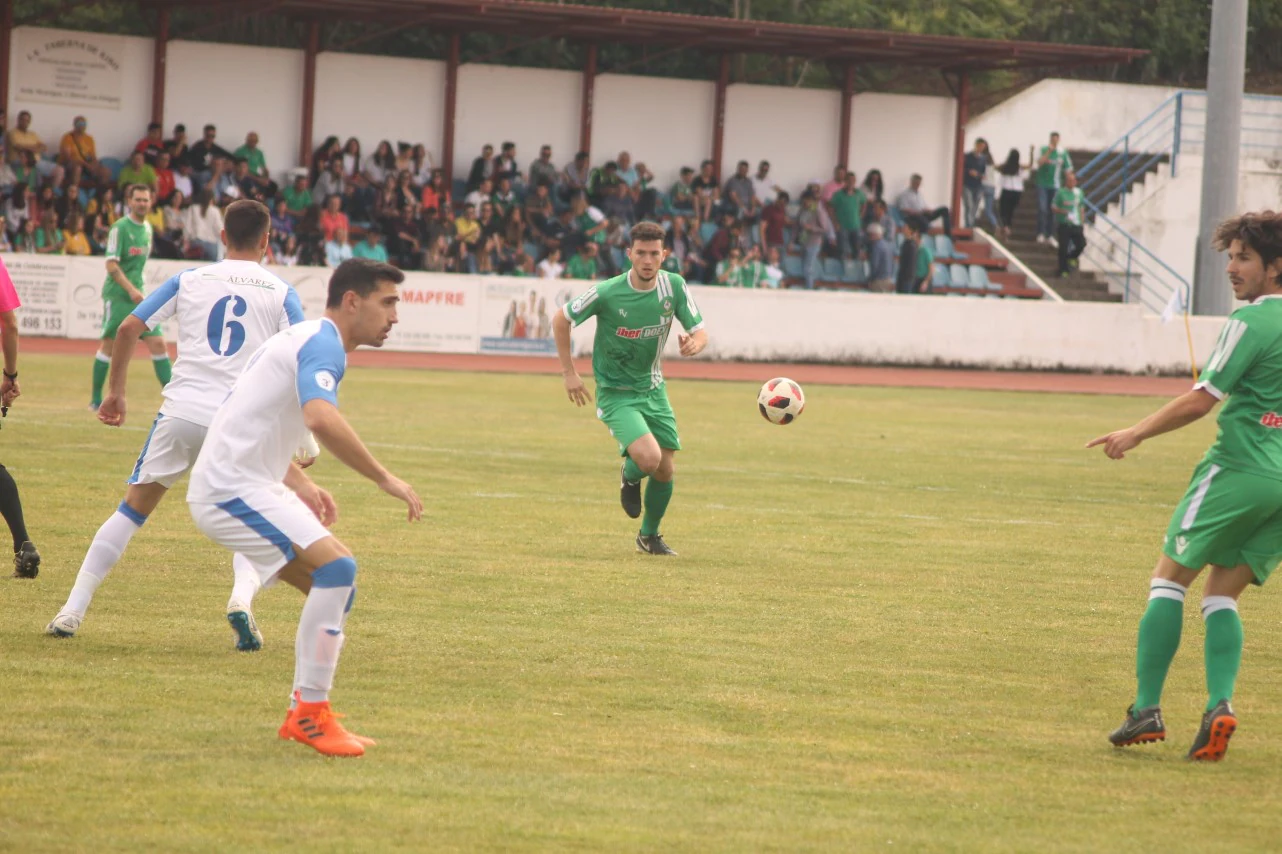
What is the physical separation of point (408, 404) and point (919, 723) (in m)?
13.8

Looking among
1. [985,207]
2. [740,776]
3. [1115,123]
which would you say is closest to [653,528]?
[740,776]

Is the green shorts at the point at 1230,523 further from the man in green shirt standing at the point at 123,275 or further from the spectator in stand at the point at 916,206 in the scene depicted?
the spectator in stand at the point at 916,206

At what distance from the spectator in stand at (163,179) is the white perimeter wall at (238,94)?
127 inches

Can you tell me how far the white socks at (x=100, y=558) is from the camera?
701 cm

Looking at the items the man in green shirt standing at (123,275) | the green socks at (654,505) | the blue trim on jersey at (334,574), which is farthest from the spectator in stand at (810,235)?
the blue trim on jersey at (334,574)

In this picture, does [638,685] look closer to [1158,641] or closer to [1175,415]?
[1158,641]

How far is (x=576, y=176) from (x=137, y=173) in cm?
868

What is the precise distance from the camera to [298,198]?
29.0m

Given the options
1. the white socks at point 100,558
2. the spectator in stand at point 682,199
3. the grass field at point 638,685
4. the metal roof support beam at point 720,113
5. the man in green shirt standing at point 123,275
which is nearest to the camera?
the grass field at point 638,685

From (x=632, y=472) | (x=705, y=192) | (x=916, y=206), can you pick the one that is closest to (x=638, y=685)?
(x=632, y=472)

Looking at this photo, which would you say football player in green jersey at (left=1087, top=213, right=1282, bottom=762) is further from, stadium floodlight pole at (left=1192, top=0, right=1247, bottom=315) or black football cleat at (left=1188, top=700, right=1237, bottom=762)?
stadium floodlight pole at (left=1192, top=0, right=1247, bottom=315)

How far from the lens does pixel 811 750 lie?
18.5ft

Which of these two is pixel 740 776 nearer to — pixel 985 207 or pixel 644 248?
pixel 644 248

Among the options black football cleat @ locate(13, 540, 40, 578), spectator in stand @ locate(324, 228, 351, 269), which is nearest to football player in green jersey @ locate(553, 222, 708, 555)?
black football cleat @ locate(13, 540, 40, 578)
